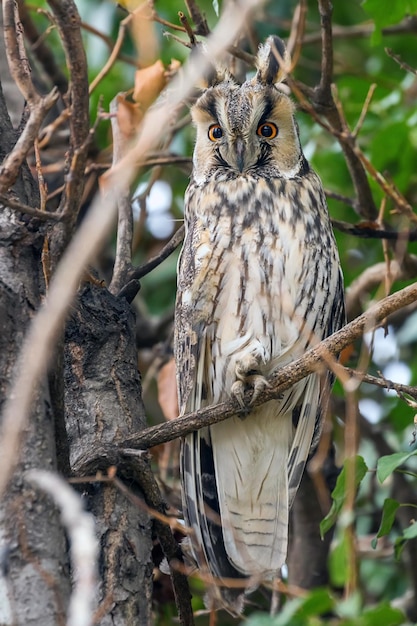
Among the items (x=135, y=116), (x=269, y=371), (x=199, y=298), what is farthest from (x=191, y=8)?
(x=269, y=371)

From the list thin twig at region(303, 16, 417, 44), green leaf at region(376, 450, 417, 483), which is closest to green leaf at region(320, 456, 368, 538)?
green leaf at region(376, 450, 417, 483)

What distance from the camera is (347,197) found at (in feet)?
9.63

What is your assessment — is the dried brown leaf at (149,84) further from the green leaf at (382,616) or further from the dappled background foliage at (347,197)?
the green leaf at (382,616)

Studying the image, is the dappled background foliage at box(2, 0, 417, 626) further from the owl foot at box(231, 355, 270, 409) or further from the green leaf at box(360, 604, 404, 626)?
the green leaf at box(360, 604, 404, 626)

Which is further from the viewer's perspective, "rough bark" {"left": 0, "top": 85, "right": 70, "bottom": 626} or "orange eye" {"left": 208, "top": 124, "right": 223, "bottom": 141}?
"orange eye" {"left": 208, "top": 124, "right": 223, "bottom": 141}

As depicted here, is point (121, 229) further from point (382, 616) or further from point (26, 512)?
point (382, 616)

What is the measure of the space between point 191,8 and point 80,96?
104 cm

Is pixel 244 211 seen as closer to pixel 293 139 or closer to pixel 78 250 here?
pixel 293 139

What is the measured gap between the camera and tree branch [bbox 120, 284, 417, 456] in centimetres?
166

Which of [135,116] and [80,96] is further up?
[135,116]

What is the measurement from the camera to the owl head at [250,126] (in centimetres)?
241

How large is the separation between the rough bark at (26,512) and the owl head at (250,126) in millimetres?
956

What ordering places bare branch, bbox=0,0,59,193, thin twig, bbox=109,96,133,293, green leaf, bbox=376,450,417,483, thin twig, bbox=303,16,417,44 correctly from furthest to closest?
thin twig, bbox=303,16,417,44, thin twig, bbox=109,96,133,293, green leaf, bbox=376,450,417,483, bare branch, bbox=0,0,59,193

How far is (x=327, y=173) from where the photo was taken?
3037 millimetres
